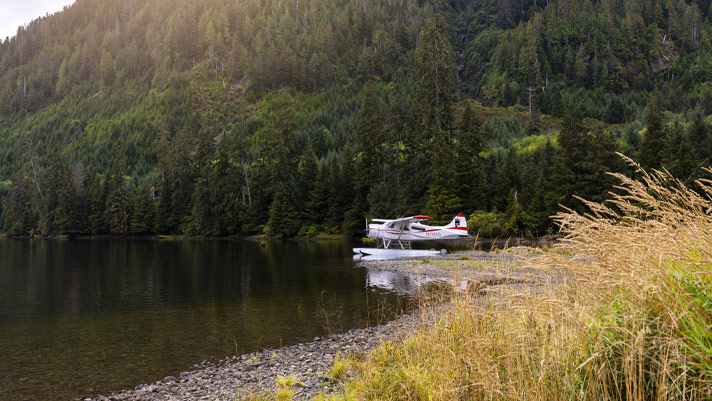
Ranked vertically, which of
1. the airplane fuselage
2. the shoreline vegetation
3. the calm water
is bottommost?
the calm water

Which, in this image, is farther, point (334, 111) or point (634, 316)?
point (334, 111)

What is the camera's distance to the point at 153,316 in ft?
43.9

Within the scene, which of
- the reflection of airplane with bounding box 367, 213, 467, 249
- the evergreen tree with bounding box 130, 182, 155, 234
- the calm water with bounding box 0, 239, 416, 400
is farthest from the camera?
the evergreen tree with bounding box 130, 182, 155, 234

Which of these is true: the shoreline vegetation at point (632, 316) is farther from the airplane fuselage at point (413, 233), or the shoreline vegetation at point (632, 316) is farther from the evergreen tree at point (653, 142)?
the evergreen tree at point (653, 142)

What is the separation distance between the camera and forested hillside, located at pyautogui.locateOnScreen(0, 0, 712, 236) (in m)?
45.9

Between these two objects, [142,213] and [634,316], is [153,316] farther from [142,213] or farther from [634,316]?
[142,213]

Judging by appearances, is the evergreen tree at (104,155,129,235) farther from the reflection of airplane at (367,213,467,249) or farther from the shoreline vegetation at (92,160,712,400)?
the shoreline vegetation at (92,160,712,400)

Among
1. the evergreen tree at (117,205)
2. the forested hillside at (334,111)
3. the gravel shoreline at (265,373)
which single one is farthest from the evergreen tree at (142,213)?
the gravel shoreline at (265,373)

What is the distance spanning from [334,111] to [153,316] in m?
78.3

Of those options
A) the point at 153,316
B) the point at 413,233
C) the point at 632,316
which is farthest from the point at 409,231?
the point at 632,316

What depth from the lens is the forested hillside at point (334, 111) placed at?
4588 cm

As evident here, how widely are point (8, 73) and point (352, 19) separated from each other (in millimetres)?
111051

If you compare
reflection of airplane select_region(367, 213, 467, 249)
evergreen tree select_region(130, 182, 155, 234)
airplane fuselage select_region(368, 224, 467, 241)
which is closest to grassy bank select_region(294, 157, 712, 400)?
reflection of airplane select_region(367, 213, 467, 249)

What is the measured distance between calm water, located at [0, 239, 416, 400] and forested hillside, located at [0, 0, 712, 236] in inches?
612
